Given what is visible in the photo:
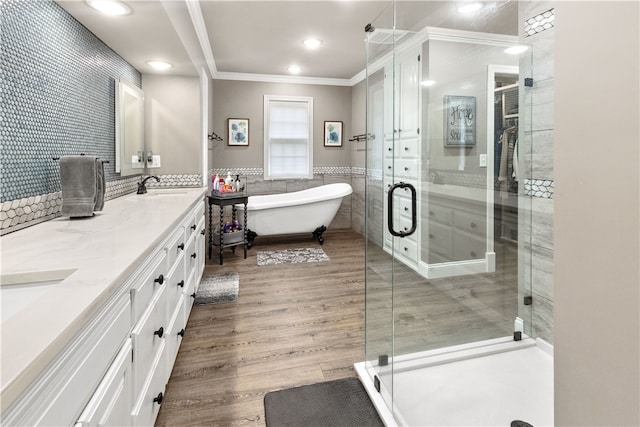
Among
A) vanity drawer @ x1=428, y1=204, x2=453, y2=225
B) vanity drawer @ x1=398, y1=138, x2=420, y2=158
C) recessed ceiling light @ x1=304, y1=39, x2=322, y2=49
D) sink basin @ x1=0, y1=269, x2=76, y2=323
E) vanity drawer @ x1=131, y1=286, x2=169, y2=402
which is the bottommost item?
vanity drawer @ x1=131, y1=286, x2=169, y2=402

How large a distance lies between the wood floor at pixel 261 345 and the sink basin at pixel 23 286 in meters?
0.91

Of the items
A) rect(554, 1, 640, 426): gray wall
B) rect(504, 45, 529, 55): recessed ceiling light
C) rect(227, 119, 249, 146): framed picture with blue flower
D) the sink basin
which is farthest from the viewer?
rect(227, 119, 249, 146): framed picture with blue flower

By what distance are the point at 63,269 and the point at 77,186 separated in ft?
3.49

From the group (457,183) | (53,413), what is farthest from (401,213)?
(53,413)

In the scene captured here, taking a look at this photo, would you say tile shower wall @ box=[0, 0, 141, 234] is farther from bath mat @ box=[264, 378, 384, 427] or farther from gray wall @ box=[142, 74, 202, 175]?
bath mat @ box=[264, 378, 384, 427]

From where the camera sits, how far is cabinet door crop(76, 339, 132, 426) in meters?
0.82

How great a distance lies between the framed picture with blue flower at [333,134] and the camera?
5762 millimetres

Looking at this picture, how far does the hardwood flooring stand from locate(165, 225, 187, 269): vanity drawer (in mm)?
650

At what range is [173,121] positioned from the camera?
353 cm

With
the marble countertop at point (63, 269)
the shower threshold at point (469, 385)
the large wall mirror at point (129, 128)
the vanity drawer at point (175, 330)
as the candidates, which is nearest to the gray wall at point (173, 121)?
the large wall mirror at point (129, 128)

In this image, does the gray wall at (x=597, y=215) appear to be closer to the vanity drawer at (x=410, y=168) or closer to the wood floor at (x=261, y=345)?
the wood floor at (x=261, y=345)

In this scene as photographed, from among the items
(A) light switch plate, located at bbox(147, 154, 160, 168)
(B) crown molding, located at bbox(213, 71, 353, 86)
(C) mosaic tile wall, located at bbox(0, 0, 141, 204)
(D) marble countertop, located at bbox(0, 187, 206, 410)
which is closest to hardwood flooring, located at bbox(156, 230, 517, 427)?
(D) marble countertop, located at bbox(0, 187, 206, 410)

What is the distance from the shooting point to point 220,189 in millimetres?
4062

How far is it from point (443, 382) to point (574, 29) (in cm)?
178
